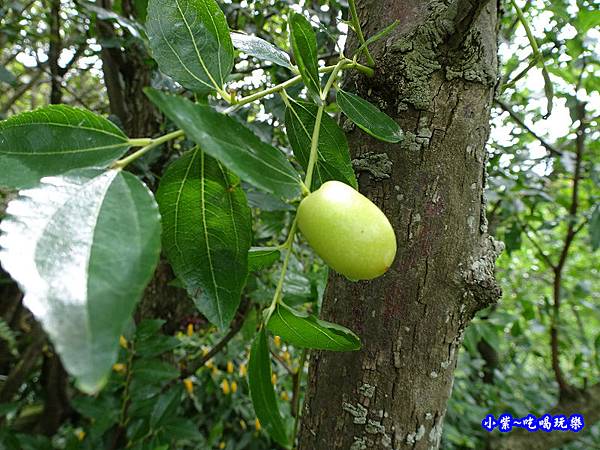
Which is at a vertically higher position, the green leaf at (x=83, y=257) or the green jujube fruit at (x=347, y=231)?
the green jujube fruit at (x=347, y=231)

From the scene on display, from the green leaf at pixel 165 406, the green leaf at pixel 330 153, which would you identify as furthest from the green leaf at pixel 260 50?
the green leaf at pixel 165 406

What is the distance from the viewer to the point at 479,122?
0.61m

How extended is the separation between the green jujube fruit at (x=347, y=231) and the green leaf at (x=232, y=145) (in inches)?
0.9

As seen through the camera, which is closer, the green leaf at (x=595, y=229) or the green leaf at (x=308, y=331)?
the green leaf at (x=308, y=331)

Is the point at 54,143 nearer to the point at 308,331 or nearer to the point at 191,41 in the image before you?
the point at 191,41

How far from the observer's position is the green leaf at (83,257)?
0.23 meters

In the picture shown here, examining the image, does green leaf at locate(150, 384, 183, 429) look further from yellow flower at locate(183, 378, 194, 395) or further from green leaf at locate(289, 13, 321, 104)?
green leaf at locate(289, 13, 321, 104)

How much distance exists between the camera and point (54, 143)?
41 cm

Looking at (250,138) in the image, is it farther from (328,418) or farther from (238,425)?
(238,425)

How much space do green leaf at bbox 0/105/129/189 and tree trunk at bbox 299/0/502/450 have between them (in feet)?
1.03

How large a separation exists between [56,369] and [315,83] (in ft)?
7.23

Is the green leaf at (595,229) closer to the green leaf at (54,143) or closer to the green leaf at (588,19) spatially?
the green leaf at (588,19)

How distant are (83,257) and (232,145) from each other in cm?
13

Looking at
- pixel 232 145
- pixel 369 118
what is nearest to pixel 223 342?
pixel 369 118
